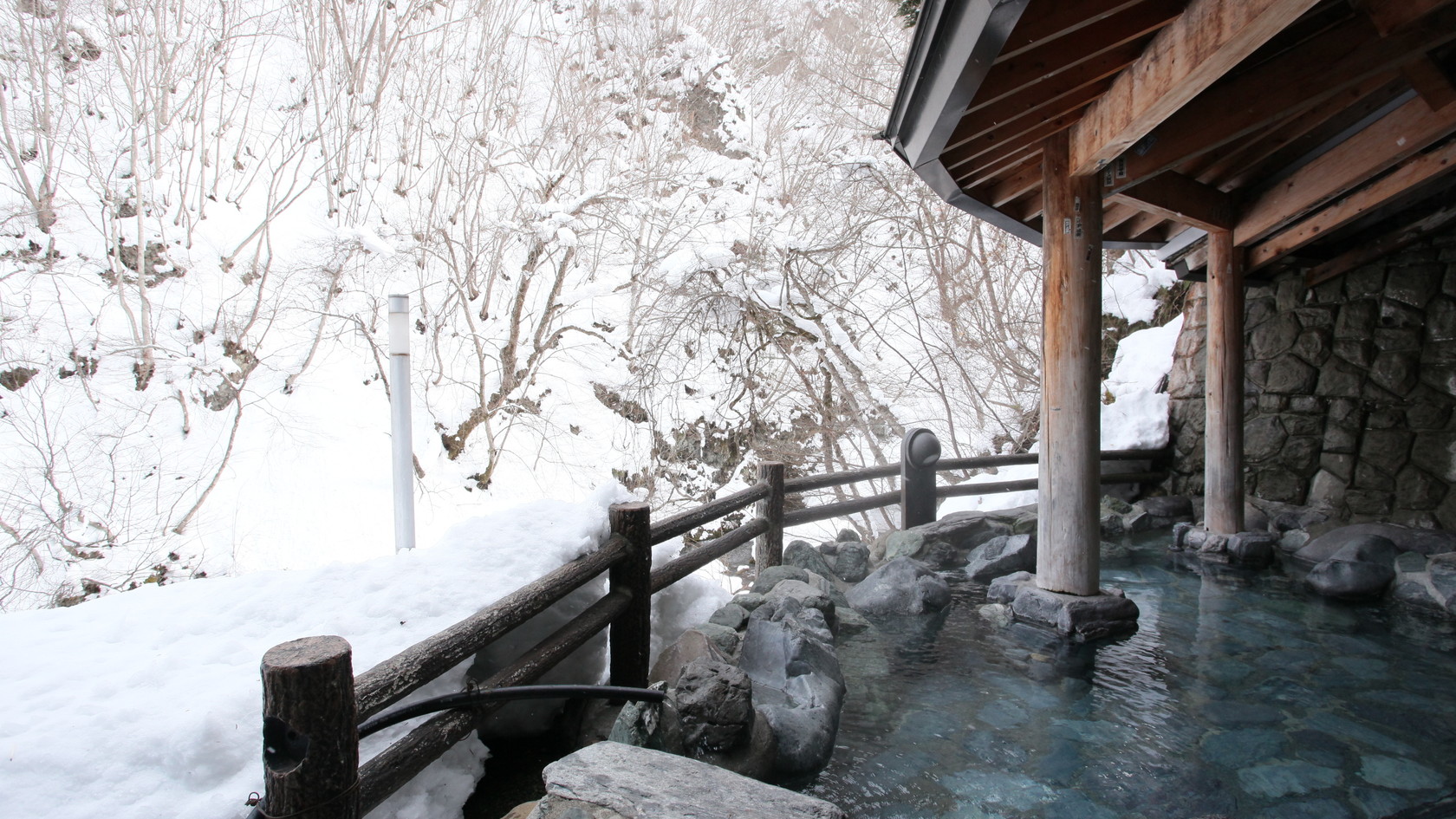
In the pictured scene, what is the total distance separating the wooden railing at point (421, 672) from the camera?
1.38 metres

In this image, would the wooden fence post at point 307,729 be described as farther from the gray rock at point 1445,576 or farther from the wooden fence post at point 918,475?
the gray rock at point 1445,576

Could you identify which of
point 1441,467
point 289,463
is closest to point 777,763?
point 1441,467

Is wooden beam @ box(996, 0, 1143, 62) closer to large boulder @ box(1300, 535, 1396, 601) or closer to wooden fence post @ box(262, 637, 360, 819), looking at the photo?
wooden fence post @ box(262, 637, 360, 819)

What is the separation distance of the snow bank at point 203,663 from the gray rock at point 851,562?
273cm

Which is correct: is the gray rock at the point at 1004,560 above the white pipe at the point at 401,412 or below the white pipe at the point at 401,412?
below

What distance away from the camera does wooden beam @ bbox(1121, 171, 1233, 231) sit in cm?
466

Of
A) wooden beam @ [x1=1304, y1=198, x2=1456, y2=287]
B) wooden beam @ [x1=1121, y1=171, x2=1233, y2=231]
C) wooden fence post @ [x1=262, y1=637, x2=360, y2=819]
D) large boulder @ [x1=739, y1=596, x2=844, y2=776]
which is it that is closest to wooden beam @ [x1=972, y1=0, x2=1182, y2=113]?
wooden beam @ [x1=1121, y1=171, x2=1233, y2=231]

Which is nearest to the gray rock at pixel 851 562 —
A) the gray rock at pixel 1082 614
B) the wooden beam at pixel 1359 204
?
the gray rock at pixel 1082 614

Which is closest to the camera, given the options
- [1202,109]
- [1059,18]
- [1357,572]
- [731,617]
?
[1059,18]

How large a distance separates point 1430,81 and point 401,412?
5.88 m

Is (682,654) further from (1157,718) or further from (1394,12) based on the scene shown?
(1394,12)

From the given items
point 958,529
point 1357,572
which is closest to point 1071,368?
point 958,529

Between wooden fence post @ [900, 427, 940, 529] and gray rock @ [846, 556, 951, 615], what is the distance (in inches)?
53.4

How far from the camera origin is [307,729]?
1.37m
